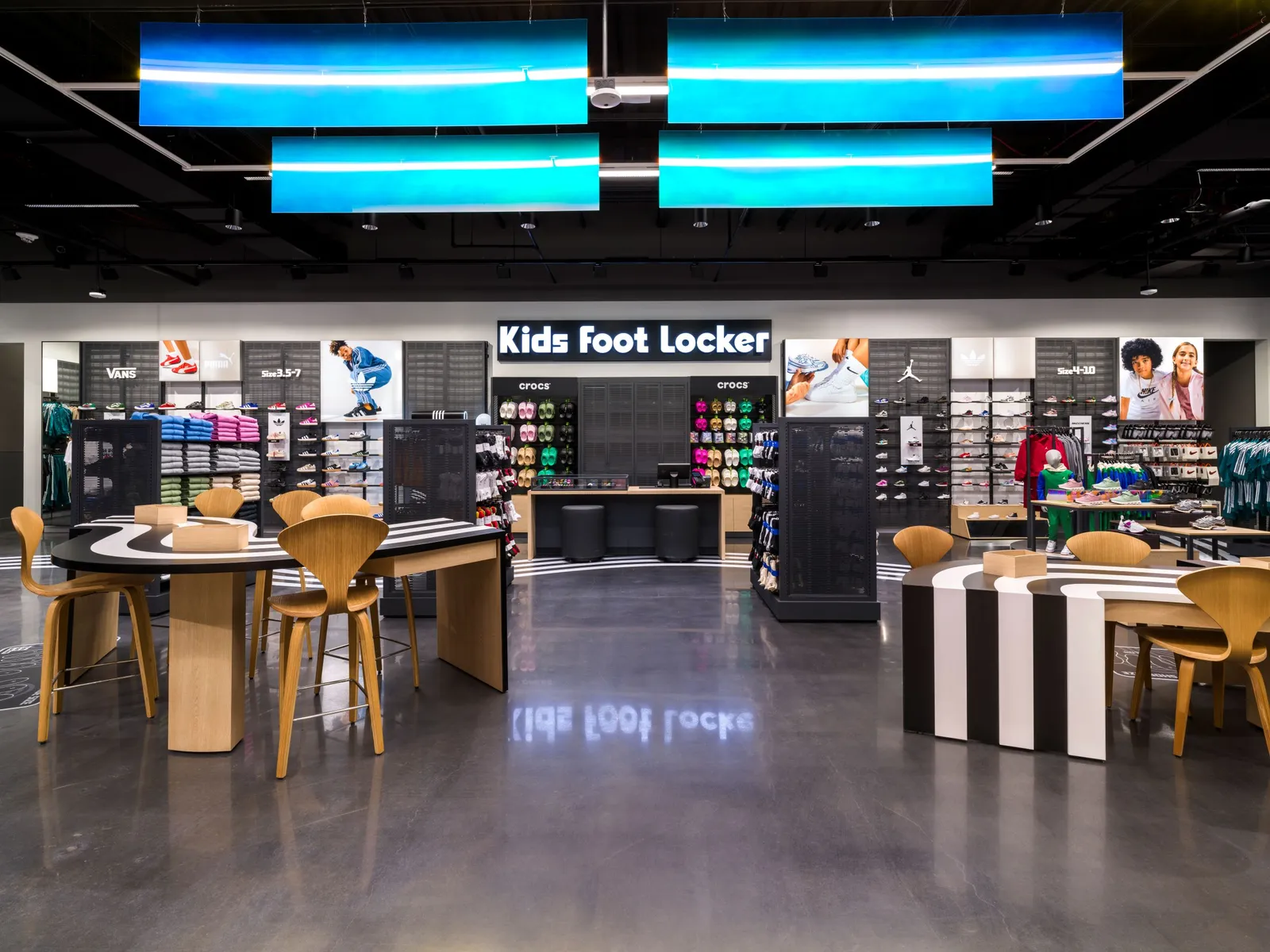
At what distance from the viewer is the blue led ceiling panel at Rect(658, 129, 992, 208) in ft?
13.6

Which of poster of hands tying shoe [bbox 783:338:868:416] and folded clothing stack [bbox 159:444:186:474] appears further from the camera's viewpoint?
poster of hands tying shoe [bbox 783:338:868:416]

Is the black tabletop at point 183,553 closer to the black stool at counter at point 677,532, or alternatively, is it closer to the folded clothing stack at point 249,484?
the black stool at counter at point 677,532

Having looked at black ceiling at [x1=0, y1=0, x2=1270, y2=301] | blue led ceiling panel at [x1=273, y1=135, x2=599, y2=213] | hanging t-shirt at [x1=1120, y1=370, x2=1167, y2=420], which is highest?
black ceiling at [x1=0, y1=0, x2=1270, y2=301]

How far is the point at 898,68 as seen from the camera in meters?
3.46

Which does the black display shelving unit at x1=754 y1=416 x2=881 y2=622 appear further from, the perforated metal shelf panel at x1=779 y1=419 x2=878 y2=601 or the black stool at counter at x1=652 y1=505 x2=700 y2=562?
the black stool at counter at x1=652 y1=505 x2=700 y2=562

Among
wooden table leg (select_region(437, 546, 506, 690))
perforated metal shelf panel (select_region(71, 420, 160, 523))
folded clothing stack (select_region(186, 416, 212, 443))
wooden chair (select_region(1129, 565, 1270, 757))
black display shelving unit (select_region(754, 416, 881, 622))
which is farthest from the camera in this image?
folded clothing stack (select_region(186, 416, 212, 443))

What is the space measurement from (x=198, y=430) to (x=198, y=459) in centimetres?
38

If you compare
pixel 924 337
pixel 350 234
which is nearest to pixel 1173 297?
pixel 924 337

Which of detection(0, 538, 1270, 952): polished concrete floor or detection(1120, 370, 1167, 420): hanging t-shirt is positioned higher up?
detection(1120, 370, 1167, 420): hanging t-shirt

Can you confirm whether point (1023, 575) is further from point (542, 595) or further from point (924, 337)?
point (924, 337)

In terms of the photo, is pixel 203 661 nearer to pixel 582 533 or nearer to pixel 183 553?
pixel 183 553

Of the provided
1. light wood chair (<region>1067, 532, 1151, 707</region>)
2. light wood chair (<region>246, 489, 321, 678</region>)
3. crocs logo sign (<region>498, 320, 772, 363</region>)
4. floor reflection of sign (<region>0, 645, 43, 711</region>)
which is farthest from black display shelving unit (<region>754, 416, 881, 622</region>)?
crocs logo sign (<region>498, 320, 772, 363</region>)

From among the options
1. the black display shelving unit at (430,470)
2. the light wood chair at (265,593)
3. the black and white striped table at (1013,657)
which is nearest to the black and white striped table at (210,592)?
the light wood chair at (265,593)

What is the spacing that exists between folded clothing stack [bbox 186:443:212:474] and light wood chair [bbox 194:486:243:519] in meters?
2.72
